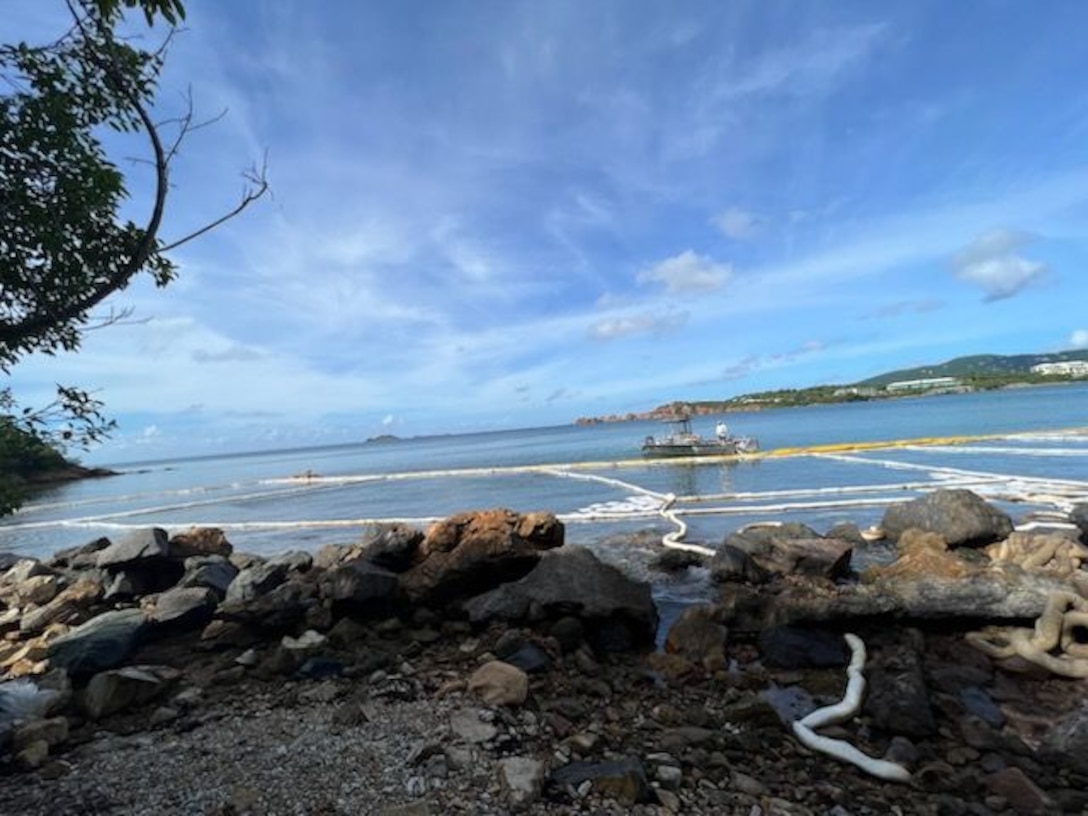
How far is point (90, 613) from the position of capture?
1063cm

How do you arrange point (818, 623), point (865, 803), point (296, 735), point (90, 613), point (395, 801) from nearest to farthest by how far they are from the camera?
point (395, 801), point (865, 803), point (296, 735), point (818, 623), point (90, 613)

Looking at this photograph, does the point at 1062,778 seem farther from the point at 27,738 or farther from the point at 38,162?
the point at 38,162

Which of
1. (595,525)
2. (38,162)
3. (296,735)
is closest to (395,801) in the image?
(296,735)

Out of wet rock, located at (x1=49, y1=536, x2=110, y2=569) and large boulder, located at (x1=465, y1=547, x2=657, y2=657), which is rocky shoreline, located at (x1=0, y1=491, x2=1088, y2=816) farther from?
wet rock, located at (x1=49, y1=536, x2=110, y2=569)

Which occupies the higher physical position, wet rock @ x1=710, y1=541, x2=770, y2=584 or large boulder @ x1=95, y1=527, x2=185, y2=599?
large boulder @ x1=95, y1=527, x2=185, y2=599

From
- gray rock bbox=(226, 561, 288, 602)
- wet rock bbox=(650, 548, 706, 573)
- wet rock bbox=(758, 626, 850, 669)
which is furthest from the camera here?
wet rock bbox=(650, 548, 706, 573)

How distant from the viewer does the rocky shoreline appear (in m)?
4.70

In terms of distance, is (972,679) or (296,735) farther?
(972,679)

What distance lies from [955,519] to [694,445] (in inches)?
1352

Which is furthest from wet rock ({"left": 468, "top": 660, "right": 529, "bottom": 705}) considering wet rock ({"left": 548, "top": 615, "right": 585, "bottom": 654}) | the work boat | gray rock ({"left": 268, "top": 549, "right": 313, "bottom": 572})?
the work boat

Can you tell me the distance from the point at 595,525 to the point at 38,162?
18203 mm

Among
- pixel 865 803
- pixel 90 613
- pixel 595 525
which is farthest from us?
pixel 595 525

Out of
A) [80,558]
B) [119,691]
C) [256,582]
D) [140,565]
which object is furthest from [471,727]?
[80,558]

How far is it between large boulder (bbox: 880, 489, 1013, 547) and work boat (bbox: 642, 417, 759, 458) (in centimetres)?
3161
